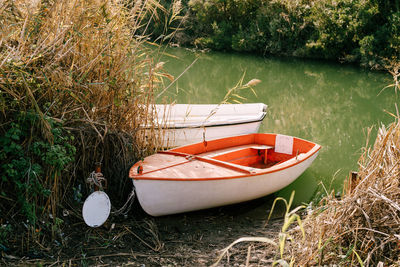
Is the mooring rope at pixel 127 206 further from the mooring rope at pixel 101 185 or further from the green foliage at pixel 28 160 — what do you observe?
the green foliage at pixel 28 160

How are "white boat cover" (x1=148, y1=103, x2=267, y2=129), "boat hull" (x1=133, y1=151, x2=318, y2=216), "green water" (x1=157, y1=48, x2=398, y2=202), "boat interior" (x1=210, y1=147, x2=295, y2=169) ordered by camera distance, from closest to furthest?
"boat hull" (x1=133, y1=151, x2=318, y2=216)
"boat interior" (x1=210, y1=147, x2=295, y2=169)
"white boat cover" (x1=148, y1=103, x2=267, y2=129)
"green water" (x1=157, y1=48, x2=398, y2=202)

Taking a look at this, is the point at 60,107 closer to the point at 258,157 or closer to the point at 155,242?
the point at 155,242

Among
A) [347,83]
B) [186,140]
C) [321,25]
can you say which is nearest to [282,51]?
[321,25]

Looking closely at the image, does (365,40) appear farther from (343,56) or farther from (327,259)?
(327,259)

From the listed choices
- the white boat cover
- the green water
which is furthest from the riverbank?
the white boat cover

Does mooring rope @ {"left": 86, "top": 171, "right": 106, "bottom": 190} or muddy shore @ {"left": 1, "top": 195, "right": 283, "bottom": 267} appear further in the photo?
mooring rope @ {"left": 86, "top": 171, "right": 106, "bottom": 190}

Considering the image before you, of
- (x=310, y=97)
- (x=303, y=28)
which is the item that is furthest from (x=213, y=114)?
(x=303, y=28)

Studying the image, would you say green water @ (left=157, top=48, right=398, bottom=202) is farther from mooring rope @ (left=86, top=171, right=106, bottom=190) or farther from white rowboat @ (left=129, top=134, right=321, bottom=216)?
mooring rope @ (left=86, top=171, right=106, bottom=190)

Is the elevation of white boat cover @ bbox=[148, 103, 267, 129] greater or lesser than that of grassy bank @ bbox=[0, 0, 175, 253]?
lesser

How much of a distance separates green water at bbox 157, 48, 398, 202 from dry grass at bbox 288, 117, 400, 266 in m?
1.93

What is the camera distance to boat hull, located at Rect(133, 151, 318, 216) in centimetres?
419

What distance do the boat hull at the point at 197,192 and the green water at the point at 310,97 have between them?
89 cm

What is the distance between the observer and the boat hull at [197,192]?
419cm

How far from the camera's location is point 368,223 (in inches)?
120
